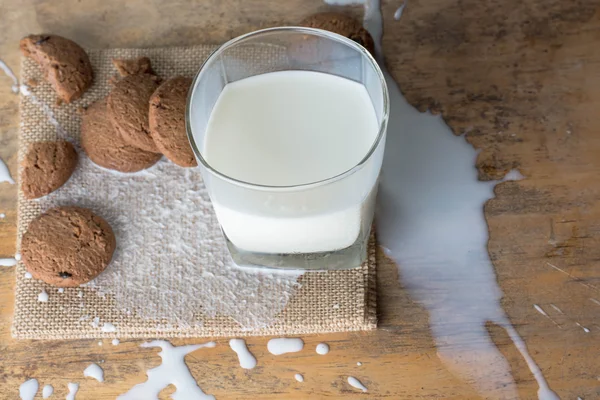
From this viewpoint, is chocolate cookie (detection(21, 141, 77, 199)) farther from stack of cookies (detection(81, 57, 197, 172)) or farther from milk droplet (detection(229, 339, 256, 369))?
milk droplet (detection(229, 339, 256, 369))

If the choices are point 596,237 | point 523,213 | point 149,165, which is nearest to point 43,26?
point 149,165

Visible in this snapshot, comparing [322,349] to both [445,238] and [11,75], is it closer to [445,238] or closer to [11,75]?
[445,238]

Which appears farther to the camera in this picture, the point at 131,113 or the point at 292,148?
the point at 131,113

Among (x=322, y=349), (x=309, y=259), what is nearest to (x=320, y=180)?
(x=309, y=259)

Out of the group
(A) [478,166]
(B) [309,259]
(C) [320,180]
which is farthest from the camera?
(A) [478,166]

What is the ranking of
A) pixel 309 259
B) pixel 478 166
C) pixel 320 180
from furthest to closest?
pixel 478 166
pixel 309 259
pixel 320 180

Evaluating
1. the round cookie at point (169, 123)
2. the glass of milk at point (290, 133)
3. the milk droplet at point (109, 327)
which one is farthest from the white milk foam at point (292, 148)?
the milk droplet at point (109, 327)

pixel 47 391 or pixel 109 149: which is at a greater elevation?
pixel 109 149

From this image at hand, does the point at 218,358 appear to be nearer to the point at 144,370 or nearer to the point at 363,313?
the point at 144,370

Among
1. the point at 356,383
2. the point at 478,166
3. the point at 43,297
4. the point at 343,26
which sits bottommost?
the point at 356,383
